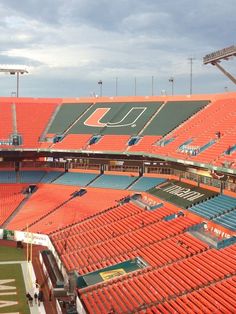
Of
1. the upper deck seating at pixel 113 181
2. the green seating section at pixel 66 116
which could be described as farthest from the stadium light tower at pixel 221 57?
the green seating section at pixel 66 116

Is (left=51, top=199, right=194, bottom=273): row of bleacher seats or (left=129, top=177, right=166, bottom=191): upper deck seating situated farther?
(left=129, top=177, right=166, bottom=191): upper deck seating

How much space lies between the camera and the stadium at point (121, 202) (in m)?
24.4

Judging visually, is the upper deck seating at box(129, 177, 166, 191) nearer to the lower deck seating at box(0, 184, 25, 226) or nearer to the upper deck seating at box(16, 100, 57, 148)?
the lower deck seating at box(0, 184, 25, 226)

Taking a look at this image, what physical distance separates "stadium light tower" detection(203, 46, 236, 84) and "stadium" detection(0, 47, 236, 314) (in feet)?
14.0

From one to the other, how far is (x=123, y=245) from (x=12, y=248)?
36.7 ft

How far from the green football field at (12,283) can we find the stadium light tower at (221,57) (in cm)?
2189

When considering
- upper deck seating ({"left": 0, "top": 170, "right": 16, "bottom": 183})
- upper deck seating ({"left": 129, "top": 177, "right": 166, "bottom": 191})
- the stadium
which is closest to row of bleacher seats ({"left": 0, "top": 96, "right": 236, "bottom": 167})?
the stadium

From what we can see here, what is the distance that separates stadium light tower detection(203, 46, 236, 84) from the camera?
115 ft

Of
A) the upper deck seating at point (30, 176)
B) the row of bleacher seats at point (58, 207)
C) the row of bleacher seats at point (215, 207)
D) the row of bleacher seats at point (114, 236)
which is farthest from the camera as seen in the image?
the upper deck seating at point (30, 176)

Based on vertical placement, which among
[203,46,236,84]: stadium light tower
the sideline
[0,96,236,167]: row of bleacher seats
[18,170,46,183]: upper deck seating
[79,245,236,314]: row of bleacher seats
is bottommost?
the sideline

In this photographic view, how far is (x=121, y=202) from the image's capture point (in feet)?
134

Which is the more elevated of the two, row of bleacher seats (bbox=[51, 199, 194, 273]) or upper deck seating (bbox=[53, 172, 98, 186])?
upper deck seating (bbox=[53, 172, 98, 186])

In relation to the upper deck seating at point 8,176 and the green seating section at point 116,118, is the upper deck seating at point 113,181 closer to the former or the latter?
the green seating section at point 116,118

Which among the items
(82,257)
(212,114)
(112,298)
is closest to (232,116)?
(212,114)
